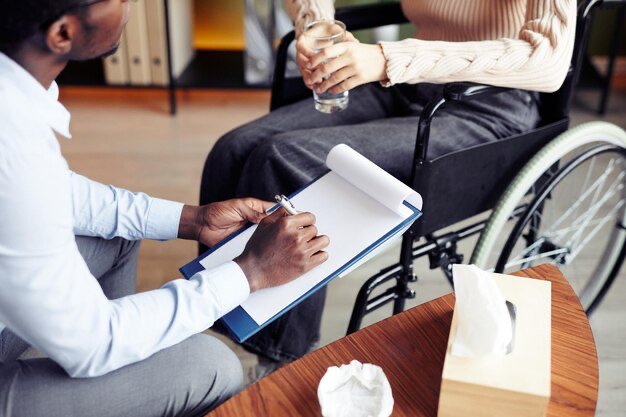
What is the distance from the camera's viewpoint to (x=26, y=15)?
2.28 ft

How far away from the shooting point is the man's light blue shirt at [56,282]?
0.71 metres

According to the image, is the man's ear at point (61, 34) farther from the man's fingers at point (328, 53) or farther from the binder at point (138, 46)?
the binder at point (138, 46)

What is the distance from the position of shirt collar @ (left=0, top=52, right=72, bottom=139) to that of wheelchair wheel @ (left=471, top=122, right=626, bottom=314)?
0.77m

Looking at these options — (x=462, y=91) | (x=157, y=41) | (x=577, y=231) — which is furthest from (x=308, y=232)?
(x=157, y=41)

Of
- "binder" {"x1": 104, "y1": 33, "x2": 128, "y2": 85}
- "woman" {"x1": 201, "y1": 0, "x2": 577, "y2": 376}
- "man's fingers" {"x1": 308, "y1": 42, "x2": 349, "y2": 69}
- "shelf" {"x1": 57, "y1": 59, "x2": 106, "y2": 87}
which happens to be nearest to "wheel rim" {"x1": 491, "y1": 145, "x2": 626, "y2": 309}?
"woman" {"x1": 201, "y1": 0, "x2": 577, "y2": 376}

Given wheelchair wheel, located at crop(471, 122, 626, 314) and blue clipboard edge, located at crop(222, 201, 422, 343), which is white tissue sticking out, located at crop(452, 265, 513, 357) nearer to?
blue clipboard edge, located at crop(222, 201, 422, 343)

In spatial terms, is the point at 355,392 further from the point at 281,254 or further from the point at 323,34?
the point at 323,34

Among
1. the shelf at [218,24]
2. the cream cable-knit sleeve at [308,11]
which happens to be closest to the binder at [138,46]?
the shelf at [218,24]

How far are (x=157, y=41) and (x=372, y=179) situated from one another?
72.6 inches

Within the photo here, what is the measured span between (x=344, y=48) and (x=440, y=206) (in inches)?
12.7

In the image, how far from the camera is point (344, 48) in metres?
1.17

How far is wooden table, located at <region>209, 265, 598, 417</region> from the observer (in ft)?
2.69

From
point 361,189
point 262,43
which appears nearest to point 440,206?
point 361,189

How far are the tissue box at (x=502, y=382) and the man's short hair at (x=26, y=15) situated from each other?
563 millimetres
